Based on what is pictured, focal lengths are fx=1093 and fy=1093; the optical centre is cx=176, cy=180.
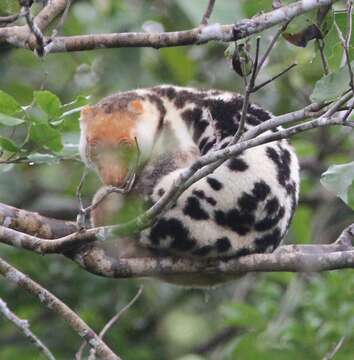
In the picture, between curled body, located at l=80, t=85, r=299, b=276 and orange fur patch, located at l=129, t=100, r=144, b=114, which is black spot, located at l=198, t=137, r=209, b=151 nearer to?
curled body, located at l=80, t=85, r=299, b=276

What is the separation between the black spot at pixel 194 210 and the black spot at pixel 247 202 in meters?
0.15

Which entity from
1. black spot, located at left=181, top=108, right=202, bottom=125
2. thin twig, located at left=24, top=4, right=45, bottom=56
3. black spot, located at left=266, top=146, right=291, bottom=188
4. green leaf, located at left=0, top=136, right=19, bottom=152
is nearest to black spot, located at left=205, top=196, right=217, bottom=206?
black spot, located at left=266, top=146, right=291, bottom=188

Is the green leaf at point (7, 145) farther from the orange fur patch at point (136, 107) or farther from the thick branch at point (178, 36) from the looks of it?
the orange fur patch at point (136, 107)

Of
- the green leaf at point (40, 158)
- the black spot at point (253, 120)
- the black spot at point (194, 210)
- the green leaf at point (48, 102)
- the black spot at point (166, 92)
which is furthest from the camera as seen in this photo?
the black spot at point (166, 92)

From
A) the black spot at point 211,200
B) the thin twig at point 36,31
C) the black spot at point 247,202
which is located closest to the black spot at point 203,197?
the black spot at point 211,200

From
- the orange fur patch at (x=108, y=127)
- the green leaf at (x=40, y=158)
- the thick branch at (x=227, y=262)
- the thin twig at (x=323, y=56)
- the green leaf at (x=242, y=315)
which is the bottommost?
the green leaf at (x=242, y=315)

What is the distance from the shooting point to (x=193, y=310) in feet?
25.0

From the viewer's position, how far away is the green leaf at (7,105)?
4051mm

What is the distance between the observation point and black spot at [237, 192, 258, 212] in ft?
14.1

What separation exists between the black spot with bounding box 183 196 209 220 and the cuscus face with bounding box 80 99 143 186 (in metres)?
0.32

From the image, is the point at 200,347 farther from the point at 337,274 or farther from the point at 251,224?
the point at 251,224

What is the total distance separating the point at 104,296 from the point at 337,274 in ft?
5.21

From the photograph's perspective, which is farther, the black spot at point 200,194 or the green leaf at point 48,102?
the black spot at point 200,194

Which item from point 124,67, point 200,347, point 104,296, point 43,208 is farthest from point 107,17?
point 200,347
